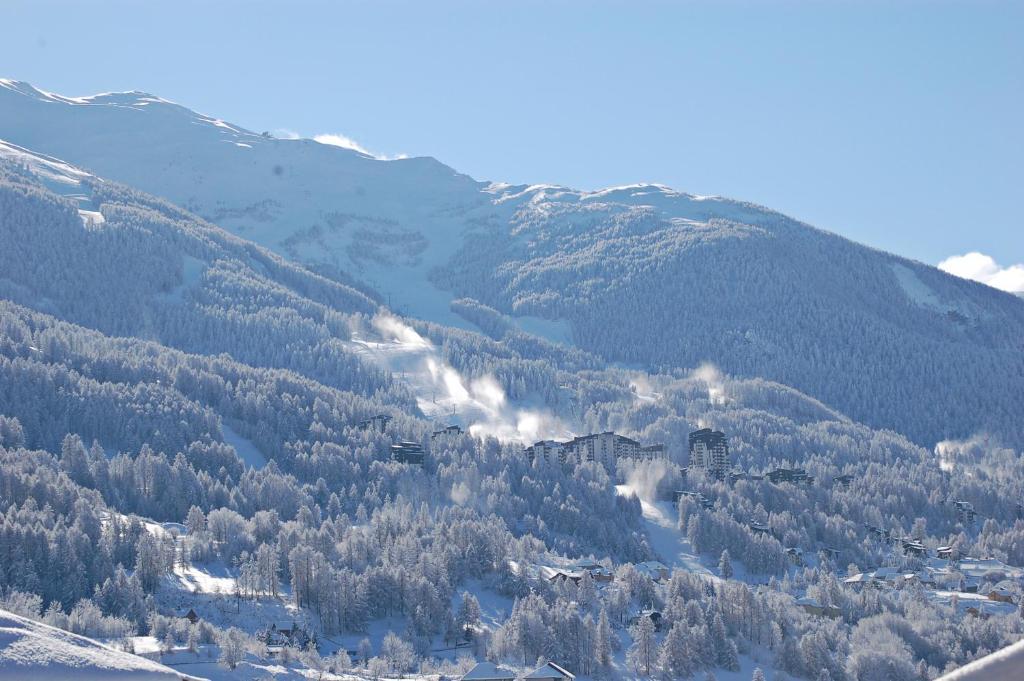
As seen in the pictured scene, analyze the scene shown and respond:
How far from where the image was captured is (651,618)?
118500 mm

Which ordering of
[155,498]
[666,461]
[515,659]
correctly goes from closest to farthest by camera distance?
[515,659] < [155,498] < [666,461]

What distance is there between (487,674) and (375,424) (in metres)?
99.3

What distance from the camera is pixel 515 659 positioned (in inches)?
4119

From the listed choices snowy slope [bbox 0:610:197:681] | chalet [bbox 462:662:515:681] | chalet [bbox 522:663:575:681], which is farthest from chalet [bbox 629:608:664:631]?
snowy slope [bbox 0:610:197:681]

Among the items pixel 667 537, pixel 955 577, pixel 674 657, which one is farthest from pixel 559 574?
pixel 955 577

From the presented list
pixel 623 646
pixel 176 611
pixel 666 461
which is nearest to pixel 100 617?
Result: pixel 176 611

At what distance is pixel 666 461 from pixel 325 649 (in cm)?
9887

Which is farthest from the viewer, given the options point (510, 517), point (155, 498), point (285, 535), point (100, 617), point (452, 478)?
point (452, 478)

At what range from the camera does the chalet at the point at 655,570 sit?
469 feet

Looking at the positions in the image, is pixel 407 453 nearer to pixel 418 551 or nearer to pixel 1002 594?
pixel 418 551

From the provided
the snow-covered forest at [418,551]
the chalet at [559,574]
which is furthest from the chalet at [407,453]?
the chalet at [559,574]

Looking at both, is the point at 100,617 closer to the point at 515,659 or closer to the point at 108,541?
the point at 108,541

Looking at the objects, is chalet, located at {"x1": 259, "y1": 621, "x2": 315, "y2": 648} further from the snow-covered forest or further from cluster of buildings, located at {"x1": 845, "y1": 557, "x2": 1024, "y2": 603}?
cluster of buildings, located at {"x1": 845, "y1": 557, "x2": 1024, "y2": 603}

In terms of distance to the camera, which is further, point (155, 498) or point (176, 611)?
point (155, 498)
